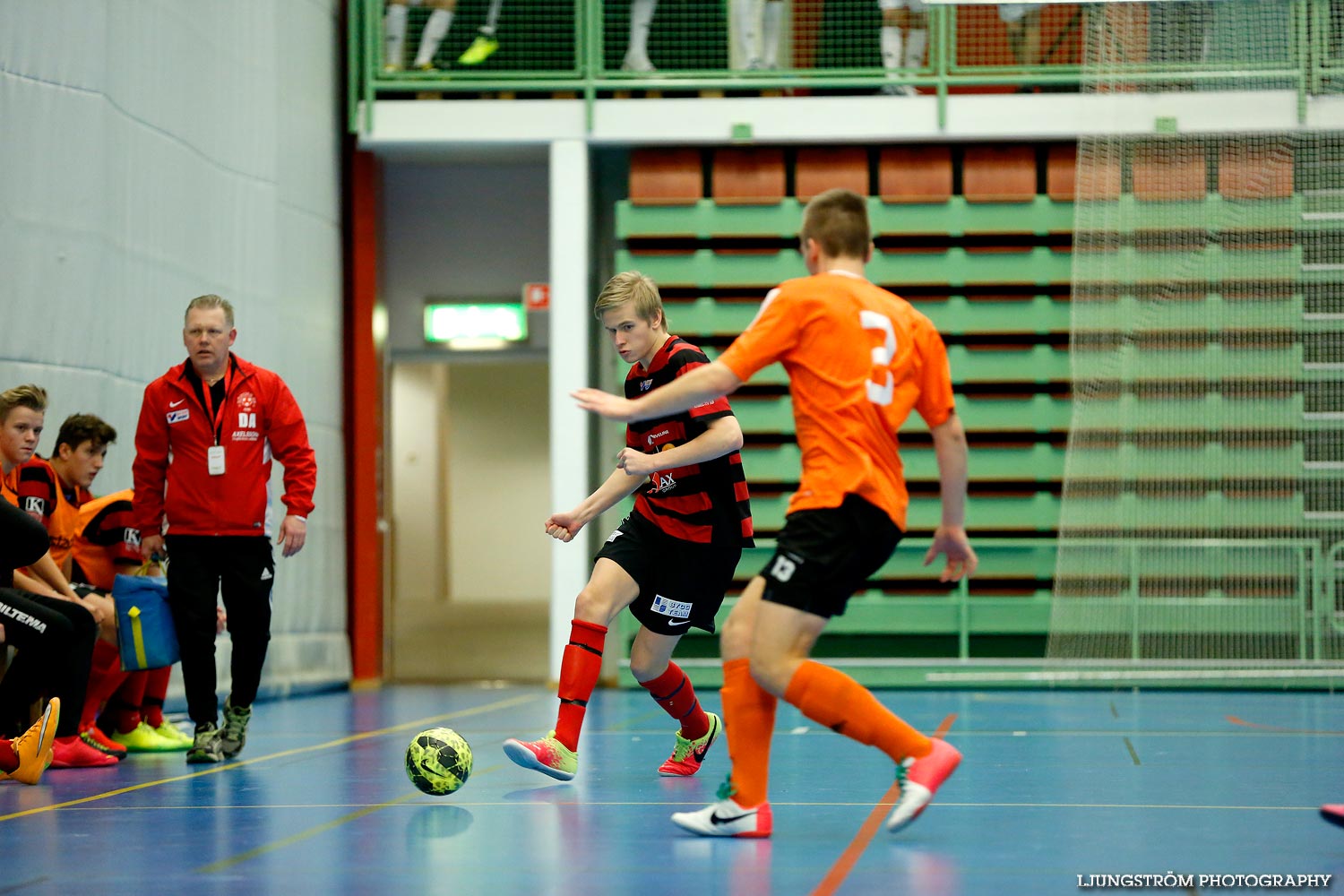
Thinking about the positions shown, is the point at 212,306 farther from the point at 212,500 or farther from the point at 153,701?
the point at 153,701

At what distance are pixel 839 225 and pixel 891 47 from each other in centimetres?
798

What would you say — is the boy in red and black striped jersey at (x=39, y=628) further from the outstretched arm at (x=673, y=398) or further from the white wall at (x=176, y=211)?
the outstretched arm at (x=673, y=398)

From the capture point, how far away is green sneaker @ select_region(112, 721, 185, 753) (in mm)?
6359

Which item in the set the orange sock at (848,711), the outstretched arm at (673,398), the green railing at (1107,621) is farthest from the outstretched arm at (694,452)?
the green railing at (1107,621)

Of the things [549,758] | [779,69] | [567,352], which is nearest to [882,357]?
[549,758]

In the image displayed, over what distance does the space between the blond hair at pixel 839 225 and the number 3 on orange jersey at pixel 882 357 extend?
0.20 meters

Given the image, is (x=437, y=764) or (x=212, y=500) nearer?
(x=437, y=764)

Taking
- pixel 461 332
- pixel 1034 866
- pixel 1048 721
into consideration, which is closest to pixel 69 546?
pixel 1034 866

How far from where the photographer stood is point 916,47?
1134cm

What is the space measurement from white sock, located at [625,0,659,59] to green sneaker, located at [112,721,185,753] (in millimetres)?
6841

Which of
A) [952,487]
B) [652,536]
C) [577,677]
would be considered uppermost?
[952,487]

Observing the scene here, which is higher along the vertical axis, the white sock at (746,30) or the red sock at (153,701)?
the white sock at (746,30)

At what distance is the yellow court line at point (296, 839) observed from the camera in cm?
345

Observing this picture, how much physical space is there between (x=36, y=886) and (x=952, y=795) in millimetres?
2692
